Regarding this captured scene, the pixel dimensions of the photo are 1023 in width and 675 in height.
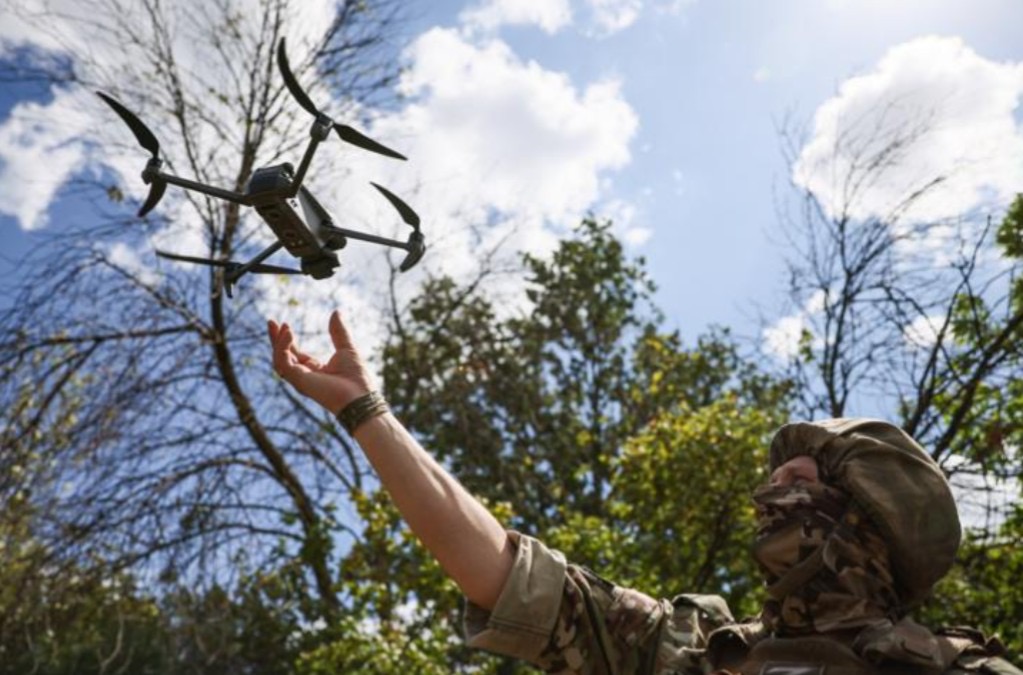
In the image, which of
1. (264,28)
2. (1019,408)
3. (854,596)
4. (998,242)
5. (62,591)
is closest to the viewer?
(854,596)

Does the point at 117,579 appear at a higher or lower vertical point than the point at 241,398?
lower

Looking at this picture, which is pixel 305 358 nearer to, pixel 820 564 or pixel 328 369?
pixel 328 369

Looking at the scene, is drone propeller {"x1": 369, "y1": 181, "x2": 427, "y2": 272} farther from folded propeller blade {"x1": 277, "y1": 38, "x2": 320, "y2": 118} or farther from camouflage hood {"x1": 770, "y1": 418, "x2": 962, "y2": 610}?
camouflage hood {"x1": 770, "y1": 418, "x2": 962, "y2": 610}

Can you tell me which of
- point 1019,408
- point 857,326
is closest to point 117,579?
point 857,326

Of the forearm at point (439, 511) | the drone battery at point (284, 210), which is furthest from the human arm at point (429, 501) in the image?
the drone battery at point (284, 210)

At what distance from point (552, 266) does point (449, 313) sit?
4.80 m

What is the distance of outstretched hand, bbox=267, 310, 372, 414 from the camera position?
2.02 meters

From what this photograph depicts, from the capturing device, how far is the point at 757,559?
2035 millimetres

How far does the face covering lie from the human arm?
1.79ft

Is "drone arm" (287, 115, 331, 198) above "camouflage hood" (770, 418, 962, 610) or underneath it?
above

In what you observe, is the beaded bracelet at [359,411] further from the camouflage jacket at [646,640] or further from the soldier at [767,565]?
the camouflage jacket at [646,640]

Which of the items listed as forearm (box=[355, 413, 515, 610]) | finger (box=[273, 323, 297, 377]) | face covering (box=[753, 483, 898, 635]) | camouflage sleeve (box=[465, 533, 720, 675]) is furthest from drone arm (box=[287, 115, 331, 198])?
face covering (box=[753, 483, 898, 635])

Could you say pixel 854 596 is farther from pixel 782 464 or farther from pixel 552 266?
pixel 552 266

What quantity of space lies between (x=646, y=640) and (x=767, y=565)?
31cm
